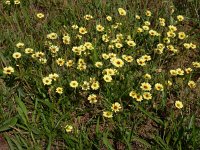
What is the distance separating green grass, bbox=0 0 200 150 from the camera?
3.09 m

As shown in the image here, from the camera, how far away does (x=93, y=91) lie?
347 centimetres

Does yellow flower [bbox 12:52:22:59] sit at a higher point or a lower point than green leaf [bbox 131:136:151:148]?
higher

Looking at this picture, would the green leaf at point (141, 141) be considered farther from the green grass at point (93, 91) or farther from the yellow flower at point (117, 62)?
the yellow flower at point (117, 62)

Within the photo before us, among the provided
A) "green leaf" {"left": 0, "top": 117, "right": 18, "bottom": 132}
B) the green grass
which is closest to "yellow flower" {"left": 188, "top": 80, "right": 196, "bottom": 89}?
the green grass

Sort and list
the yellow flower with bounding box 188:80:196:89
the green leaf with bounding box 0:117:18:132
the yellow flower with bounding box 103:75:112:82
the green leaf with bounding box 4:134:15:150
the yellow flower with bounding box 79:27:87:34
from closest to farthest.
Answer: the green leaf with bounding box 4:134:15:150
the green leaf with bounding box 0:117:18:132
the yellow flower with bounding box 103:75:112:82
the yellow flower with bounding box 188:80:196:89
the yellow flower with bounding box 79:27:87:34

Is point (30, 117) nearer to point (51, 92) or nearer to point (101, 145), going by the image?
point (51, 92)

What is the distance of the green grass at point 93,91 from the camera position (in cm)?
309

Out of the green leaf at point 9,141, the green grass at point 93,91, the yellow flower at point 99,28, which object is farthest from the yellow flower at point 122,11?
the green leaf at point 9,141

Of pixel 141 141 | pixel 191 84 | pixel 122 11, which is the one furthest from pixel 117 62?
pixel 122 11

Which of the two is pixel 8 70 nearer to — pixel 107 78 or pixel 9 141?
pixel 9 141

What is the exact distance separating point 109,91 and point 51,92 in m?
0.52

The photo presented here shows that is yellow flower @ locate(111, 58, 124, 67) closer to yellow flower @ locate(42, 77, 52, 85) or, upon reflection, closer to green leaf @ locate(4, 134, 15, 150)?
yellow flower @ locate(42, 77, 52, 85)

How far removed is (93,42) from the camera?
3926mm

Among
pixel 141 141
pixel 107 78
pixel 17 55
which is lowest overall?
pixel 141 141
